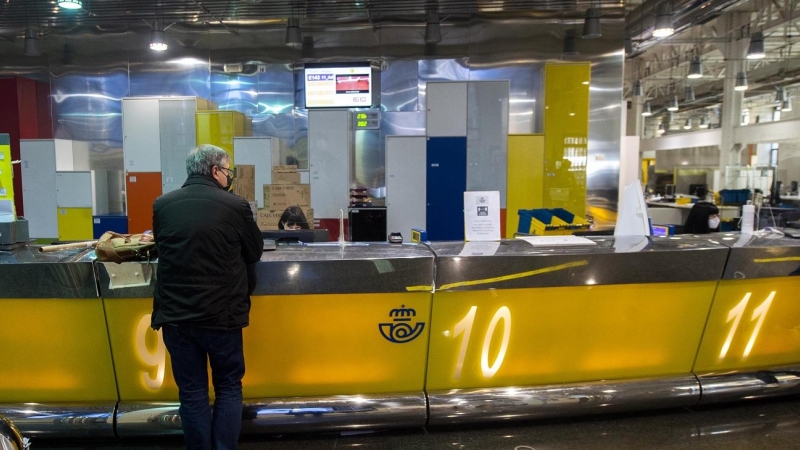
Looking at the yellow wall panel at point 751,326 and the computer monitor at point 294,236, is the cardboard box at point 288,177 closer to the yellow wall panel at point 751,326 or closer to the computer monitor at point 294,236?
the computer monitor at point 294,236

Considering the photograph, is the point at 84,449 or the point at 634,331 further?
the point at 634,331

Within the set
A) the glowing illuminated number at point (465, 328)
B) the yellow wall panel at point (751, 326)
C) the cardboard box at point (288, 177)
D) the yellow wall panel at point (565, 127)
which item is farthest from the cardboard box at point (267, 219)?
the yellow wall panel at point (565, 127)

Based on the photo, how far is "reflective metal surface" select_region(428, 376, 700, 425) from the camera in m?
2.78

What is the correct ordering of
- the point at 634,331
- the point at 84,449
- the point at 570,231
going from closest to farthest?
the point at 84,449 < the point at 634,331 < the point at 570,231

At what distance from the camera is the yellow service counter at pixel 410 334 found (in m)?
2.64

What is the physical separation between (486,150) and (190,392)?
614 centimetres

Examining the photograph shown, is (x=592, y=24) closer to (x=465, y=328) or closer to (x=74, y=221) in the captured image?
(x=465, y=328)

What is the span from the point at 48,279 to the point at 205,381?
99 cm

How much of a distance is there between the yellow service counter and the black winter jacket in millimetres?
351

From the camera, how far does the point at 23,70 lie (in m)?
9.11

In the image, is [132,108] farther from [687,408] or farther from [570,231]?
[687,408]

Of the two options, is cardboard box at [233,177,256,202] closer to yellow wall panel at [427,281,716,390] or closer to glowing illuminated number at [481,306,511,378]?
yellow wall panel at [427,281,716,390]

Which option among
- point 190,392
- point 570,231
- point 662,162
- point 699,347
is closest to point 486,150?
point 570,231

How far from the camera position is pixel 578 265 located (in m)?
2.78
